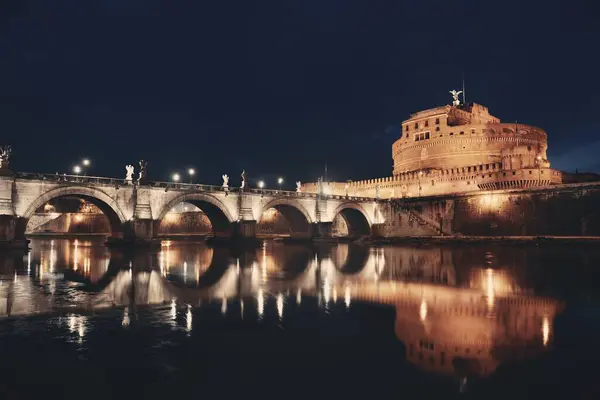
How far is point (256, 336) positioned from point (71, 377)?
4.30 meters

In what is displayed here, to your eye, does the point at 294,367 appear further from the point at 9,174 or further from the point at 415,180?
the point at 415,180

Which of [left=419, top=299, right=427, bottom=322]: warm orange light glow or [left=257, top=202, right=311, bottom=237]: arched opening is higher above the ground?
[left=257, top=202, right=311, bottom=237]: arched opening

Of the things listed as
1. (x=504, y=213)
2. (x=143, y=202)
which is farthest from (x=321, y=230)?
(x=143, y=202)

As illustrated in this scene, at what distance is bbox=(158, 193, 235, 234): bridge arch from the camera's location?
4459cm

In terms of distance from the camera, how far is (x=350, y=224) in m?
76.5

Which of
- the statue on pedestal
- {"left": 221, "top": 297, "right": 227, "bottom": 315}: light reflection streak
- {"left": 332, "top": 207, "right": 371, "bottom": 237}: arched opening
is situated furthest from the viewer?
{"left": 332, "top": 207, "right": 371, "bottom": 237}: arched opening

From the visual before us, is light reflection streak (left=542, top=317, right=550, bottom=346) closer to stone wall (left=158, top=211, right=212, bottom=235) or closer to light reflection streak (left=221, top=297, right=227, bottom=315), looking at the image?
light reflection streak (left=221, top=297, right=227, bottom=315)

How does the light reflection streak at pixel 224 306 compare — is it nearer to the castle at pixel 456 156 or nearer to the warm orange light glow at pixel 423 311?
the warm orange light glow at pixel 423 311

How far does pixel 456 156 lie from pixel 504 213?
2476cm

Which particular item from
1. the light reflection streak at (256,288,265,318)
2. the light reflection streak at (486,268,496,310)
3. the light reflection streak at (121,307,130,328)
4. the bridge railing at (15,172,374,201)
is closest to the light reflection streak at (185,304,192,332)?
the light reflection streak at (121,307,130,328)

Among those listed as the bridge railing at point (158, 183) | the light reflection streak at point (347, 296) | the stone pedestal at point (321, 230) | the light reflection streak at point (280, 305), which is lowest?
the light reflection streak at point (347, 296)

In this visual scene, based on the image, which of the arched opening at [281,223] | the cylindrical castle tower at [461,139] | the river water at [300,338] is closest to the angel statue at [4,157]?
the river water at [300,338]

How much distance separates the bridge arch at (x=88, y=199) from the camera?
3547cm

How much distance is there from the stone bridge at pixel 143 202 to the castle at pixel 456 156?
31.1 ft
